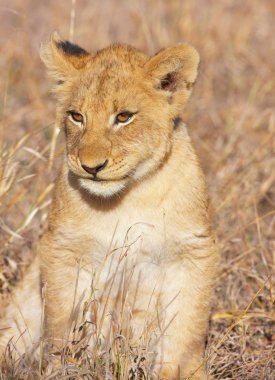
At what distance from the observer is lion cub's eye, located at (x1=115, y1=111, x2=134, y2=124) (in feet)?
11.3

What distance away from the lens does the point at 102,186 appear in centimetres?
342

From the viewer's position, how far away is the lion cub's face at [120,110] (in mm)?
3377

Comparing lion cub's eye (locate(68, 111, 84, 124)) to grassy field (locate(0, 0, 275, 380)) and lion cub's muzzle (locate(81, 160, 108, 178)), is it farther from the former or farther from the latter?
grassy field (locate(0, 0, 275, 380))

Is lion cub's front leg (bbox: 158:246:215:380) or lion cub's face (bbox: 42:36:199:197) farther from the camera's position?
lion cub's front leg (bbox: 158:246:215:380)

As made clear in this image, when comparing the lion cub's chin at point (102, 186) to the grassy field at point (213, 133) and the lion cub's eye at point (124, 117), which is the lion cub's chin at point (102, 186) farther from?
the grassy field at point (213, 133)

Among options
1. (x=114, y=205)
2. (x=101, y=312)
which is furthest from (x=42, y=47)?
(x=101, y=312)

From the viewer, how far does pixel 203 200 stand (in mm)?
3797

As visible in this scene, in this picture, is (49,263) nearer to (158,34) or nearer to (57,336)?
(57,336)

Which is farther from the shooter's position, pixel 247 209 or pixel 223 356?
pixel 247 209

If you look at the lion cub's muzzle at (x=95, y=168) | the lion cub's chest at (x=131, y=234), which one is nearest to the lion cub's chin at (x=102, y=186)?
the lion cub's muzzle at (x=95, y=168)

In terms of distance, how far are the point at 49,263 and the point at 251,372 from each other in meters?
1.11

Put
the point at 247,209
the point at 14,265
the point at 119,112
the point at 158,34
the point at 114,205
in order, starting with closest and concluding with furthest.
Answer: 1. the point at 119,112
2. the point at 114,205
3. the point at 14,265
4. the point at 247,209
5. the point at 158,34

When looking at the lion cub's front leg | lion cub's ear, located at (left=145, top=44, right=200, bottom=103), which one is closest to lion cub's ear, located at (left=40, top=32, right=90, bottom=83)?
lion cub's ear, located at (left=145, top=44, right=200, bottom=103)

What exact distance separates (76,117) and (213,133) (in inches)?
132
